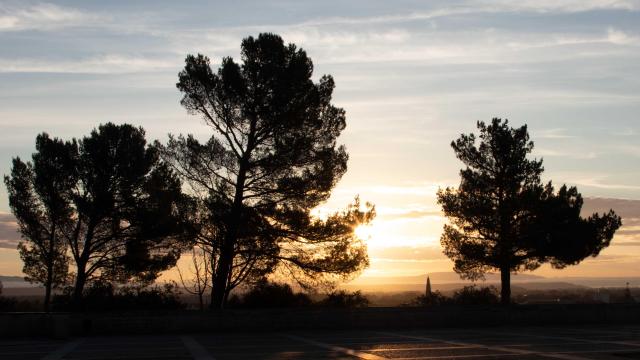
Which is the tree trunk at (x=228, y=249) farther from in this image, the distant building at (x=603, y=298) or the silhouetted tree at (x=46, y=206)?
the distant building at (x=603, y=298)

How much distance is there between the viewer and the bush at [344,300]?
30875 mm

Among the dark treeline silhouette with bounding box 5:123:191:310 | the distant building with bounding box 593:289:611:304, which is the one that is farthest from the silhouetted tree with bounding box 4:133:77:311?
the distant building with bounding box 593:289:611:304

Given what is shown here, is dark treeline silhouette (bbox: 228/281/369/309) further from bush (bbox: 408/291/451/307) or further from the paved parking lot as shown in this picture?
the paved parking lot

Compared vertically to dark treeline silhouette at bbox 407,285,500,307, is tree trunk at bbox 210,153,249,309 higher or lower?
higher

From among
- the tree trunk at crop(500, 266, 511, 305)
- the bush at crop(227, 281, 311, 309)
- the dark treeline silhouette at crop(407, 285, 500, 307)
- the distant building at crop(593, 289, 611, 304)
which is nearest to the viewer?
the bush at crop(227, 281, 311, 309)

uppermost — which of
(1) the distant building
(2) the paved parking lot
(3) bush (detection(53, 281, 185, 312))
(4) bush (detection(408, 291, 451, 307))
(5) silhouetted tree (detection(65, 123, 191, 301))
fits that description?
(5) silhouetted tree (detection(65, 123, 191, 301))

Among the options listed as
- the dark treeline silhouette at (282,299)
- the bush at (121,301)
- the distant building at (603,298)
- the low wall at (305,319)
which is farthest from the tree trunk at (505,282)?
the bush at (121,301)

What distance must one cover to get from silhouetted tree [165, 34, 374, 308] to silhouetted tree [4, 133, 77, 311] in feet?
33.2

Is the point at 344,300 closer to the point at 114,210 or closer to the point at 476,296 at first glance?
the point at 476,296

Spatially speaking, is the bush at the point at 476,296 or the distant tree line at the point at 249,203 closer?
the distant tree line at the point at 249,203

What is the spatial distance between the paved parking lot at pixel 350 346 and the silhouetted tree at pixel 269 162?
5463 millimetres

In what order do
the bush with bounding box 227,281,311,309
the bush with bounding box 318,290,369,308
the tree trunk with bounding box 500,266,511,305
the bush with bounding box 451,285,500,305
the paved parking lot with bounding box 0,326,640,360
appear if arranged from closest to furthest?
the paved parking lot with bounding box 0,326,640,360
the bush with bounding box 227,281,311,309
the bush with bounding box 318,290,369,308
the bush with bounding box 451,285,500,305
the tree trunk with bounding box 500,266,511,305

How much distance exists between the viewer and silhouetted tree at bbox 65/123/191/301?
119 ft

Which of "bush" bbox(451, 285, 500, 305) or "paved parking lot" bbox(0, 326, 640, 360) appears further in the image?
"bush" bbox(451, 285, 500, 305)
